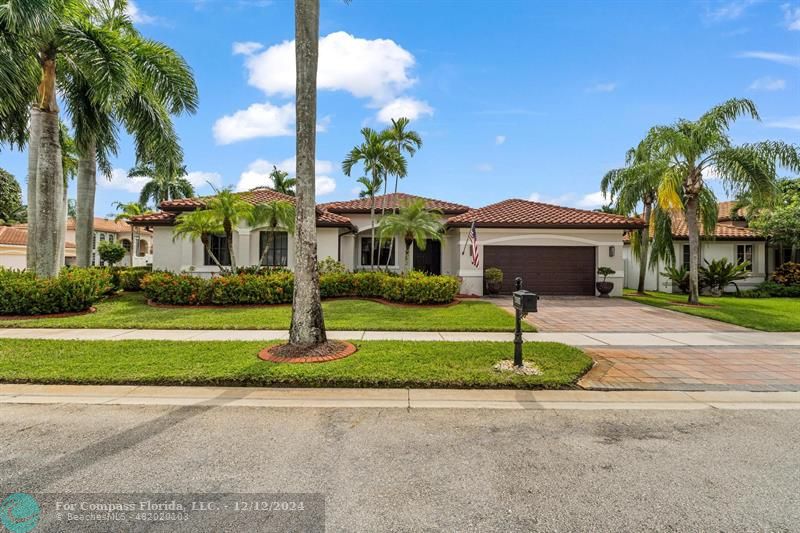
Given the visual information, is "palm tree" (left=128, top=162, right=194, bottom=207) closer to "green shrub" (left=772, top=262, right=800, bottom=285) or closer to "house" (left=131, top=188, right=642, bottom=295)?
"house" (left=131, top=188, right=642, bottom=295)

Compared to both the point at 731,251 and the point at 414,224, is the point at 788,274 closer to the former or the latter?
the point at 731,251

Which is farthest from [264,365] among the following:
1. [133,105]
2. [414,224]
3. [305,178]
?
[133,105]

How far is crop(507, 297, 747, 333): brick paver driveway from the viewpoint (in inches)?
387

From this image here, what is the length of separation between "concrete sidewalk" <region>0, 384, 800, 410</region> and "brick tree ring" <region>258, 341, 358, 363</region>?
101cm

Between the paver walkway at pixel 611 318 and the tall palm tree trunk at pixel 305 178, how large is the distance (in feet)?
20.1

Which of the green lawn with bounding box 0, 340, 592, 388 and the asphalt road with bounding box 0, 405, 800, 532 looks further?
the green lawn with bounding box 0, 340, 592, 388

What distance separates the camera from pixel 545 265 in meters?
17.2

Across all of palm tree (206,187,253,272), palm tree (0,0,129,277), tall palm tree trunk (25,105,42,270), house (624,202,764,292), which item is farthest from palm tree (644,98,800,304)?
tall palm tree trunk (25,105,42,270)

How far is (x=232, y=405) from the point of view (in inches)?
187

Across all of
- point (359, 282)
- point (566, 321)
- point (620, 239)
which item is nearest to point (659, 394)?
point (566, 321)

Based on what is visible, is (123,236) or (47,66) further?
(123,236)

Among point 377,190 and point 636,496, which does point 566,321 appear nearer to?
point 636,496

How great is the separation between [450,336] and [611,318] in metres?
6.01

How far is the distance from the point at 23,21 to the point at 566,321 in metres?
16.1
